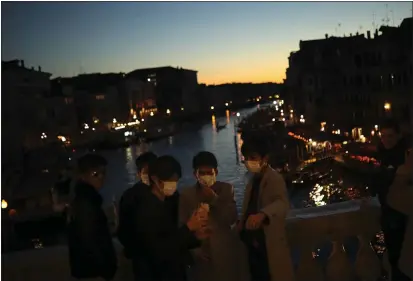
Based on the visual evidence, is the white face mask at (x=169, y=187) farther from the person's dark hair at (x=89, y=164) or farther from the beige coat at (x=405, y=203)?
the beige coat at (x=405, y=203)

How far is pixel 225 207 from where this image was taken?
276 cm

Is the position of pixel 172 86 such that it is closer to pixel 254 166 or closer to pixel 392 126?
pixel 392 126

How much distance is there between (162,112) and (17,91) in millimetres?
44971

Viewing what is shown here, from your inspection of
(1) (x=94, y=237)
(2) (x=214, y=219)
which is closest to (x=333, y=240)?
(2) (x=214, y=219)

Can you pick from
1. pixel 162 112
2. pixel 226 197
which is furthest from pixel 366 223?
pixel 162 112

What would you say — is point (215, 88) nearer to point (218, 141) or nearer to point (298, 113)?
point (218, 141)

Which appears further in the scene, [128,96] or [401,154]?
[128,96]

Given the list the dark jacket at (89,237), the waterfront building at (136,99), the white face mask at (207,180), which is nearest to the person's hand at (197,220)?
the white face mask at (207,180)

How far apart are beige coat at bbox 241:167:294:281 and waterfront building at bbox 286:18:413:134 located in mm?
18321

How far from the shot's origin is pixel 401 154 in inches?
116

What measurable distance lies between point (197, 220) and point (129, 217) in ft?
1.14

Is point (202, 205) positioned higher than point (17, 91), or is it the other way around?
point (17, 91)

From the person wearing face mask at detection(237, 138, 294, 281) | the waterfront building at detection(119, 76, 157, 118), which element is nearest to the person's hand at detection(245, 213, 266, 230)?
the person wearing face mask at detection(237, 138, 294, 281)

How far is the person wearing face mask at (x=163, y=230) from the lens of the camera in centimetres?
244
